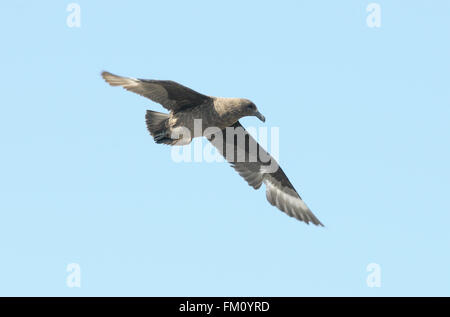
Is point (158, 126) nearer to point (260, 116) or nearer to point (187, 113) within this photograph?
point (187, 113)

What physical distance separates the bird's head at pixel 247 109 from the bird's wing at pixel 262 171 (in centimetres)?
95

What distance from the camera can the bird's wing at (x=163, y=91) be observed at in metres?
9.78

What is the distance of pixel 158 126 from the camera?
10.3 metres

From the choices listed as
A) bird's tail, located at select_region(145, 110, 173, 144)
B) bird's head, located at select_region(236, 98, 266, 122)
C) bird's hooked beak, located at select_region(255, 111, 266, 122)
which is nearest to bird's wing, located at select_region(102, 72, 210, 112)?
bird's tail, located at select_region(145, 110, 173, 144)

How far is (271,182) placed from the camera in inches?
458

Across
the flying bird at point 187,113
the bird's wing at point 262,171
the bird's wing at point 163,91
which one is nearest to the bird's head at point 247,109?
the flying bird at point 187,113

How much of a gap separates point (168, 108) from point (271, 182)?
2.18 m

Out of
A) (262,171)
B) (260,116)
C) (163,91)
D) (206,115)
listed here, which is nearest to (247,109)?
(260,116)

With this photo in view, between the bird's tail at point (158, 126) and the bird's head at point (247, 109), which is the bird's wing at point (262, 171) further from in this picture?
the bird's tail at point (158, 126)

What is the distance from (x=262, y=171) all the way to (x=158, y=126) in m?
2.05

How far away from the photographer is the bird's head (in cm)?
1022
